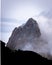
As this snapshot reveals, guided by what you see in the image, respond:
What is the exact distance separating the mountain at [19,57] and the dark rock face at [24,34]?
0.23 ft

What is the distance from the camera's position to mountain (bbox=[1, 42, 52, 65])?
2098 mm

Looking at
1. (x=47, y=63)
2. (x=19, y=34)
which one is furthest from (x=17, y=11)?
(x=47, y=63)

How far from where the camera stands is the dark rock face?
2.13 metres

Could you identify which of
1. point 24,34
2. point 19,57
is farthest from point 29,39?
point 19,57

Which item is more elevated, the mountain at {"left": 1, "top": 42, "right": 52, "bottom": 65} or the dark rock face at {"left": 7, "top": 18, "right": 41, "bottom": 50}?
the dark rock face at {"left": 7, "top": 18, "right": 41, "bottom": 50}

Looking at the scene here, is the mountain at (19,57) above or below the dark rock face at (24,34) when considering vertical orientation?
below

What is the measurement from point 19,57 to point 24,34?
0.29m

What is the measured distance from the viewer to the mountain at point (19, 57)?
2.10 m

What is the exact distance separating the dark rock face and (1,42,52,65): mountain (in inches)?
2.8

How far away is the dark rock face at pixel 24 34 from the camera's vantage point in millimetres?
2133

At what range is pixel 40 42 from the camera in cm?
212

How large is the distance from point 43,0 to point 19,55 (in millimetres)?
742

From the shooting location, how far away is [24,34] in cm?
216

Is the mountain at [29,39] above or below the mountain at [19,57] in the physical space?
above
